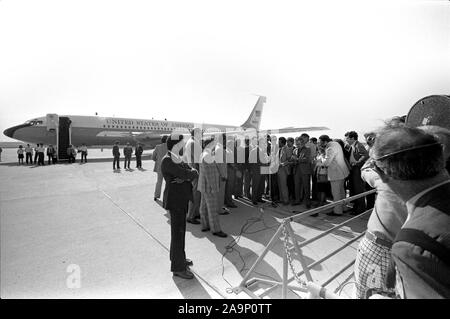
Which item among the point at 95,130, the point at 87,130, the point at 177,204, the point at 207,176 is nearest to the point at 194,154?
the point at 207,176

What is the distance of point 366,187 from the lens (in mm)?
6105

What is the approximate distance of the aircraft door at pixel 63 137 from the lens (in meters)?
18.0

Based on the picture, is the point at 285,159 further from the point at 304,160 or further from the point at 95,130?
the point at 95,130

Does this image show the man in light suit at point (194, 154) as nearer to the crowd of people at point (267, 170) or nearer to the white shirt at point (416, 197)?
the crowd of people at point (267, 170)

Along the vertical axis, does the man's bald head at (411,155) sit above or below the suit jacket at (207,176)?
above

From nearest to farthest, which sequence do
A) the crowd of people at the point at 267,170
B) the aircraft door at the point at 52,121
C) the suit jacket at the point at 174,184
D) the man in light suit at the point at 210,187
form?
the suit jacket at the point at 174,184
the man in light suit at the point at 210,187
the crowd of people at the point at 267,170
the aircraft door at the point at 52,121

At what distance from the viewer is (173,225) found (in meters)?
3.20

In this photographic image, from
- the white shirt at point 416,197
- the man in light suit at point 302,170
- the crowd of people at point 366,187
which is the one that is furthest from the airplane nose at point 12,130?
the white shirt at point 416,197

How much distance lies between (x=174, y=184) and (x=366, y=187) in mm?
5282

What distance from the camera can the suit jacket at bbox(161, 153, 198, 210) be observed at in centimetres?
321

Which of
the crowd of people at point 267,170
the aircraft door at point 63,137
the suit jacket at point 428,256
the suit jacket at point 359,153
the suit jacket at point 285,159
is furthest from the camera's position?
the aircraft door at point 63,137
